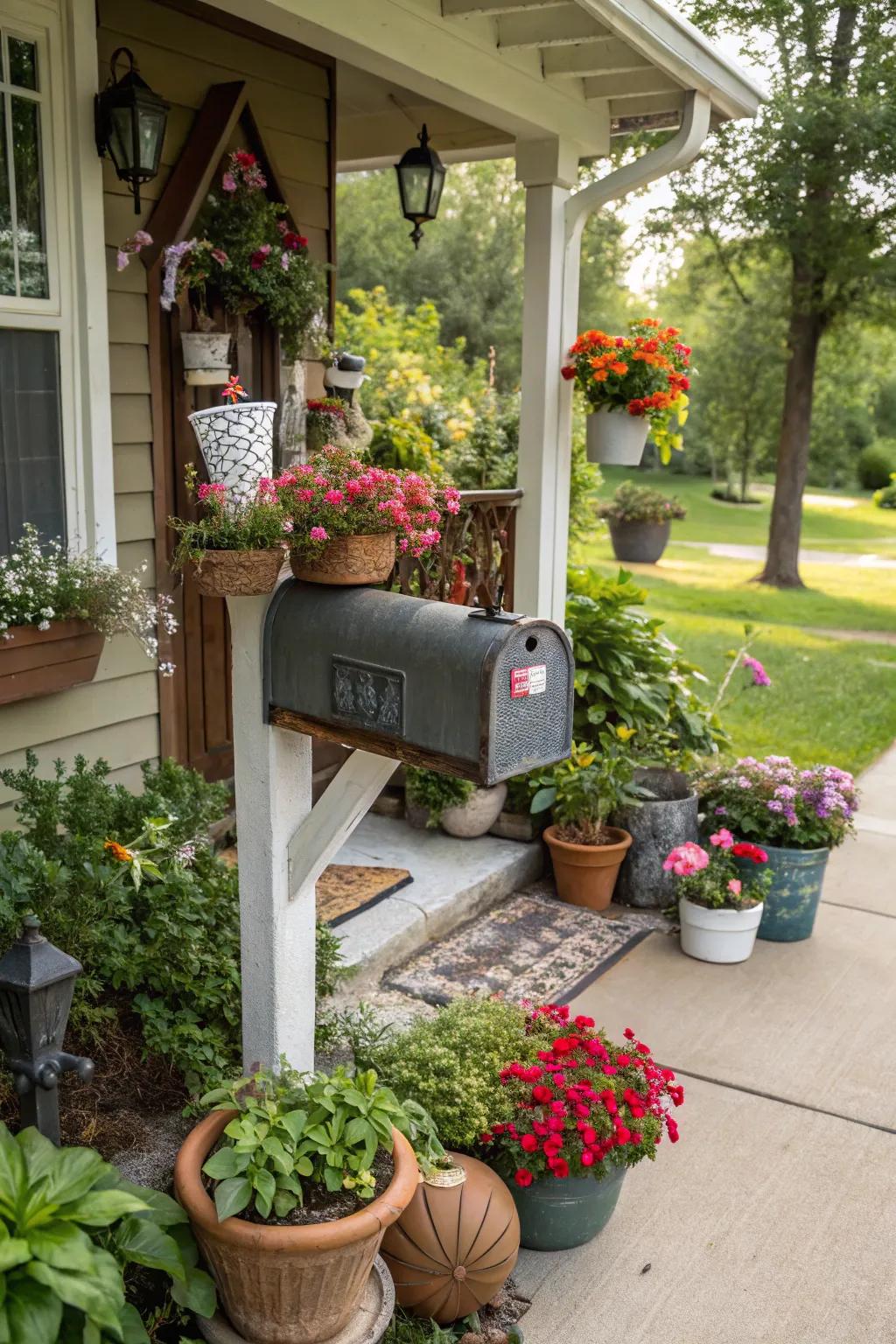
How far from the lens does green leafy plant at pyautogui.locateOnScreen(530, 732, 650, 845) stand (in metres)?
4.82

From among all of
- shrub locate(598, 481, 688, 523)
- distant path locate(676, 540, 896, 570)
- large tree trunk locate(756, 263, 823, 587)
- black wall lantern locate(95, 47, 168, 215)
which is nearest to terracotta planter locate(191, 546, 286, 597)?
black wall lantern locate(95, 47, 168, 215)

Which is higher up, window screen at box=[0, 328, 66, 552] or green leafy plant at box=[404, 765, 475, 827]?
window screen at box=[0, 328, 66, 552]

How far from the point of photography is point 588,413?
4852mm

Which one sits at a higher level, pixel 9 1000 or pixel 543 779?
pixel 9 1000

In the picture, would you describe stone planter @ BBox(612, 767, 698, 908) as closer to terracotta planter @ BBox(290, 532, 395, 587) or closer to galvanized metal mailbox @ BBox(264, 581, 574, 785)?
galvanized metal mailbox @ BBox(264, 581, 574, 785)

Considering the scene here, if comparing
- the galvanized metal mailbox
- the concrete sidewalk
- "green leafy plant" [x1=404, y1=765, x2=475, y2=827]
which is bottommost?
the concrete sidewalk

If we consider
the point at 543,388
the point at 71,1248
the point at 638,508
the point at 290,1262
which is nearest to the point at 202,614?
the point at 543,388

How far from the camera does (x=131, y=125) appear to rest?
3477 mm

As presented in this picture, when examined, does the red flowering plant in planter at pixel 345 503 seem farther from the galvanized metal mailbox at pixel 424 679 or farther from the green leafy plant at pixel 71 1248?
the green leafy plant at pixel 71 1248

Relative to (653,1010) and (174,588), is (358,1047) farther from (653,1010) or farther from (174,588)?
(174,588)

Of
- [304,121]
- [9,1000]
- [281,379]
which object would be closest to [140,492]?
[281,379]

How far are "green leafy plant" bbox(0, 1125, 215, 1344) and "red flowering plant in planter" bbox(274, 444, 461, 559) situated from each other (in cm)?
118

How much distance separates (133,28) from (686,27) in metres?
1.75

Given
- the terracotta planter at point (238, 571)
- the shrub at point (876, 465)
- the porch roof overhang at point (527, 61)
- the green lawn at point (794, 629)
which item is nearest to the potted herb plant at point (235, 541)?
the terracotta planter at point (238, 571)
